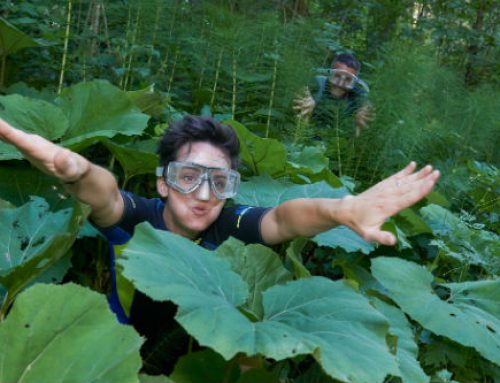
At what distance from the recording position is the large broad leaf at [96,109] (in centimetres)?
303

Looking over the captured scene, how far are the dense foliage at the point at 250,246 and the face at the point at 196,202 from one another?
0.37m

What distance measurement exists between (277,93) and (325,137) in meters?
0.55

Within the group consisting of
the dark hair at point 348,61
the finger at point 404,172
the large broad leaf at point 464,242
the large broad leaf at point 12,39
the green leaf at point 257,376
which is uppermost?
the finger at point 404,172

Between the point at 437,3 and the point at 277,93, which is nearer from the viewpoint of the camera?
the point at 277,93

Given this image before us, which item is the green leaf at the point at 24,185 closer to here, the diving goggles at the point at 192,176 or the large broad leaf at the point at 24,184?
the large broad leaf at the point at 24,184

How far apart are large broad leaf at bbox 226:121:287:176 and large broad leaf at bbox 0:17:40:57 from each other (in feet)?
4.96

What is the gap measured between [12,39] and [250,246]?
2576mm

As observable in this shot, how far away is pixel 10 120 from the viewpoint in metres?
2.92

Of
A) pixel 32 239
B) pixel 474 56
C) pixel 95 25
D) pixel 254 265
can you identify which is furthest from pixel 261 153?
pixel 474 56

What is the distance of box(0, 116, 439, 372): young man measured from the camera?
72.5 inches

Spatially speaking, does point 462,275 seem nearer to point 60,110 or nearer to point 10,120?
point 60,110

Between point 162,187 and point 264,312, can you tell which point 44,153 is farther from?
point 264,312

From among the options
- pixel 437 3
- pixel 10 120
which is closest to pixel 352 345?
pixel 10 120

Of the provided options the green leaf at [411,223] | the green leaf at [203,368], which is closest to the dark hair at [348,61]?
the green leaf at [411,223]
